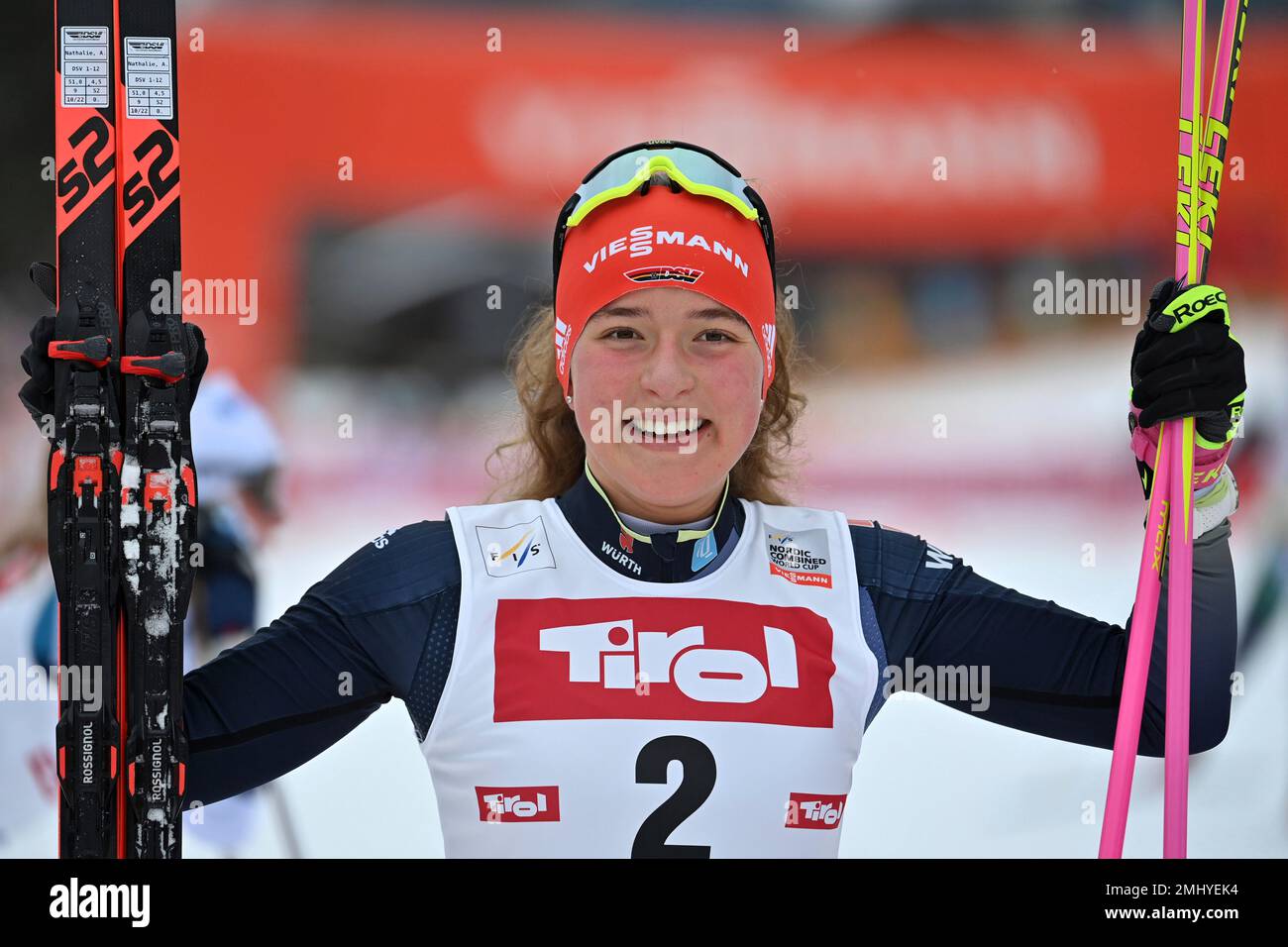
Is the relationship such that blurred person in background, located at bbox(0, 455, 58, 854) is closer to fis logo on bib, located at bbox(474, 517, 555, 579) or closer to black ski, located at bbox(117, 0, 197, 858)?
black ski, located at bbox(117, 0, 197, 858)

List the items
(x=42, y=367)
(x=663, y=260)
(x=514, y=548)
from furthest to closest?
1. (x=514, y=548)
2. (x=663, y=260)
3. (x=42, y=367)

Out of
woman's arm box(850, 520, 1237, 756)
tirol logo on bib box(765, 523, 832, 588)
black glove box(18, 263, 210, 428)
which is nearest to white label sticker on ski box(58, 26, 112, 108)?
black glove box(18, 263, 210, 428)

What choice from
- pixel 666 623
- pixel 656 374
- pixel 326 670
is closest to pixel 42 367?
pixel 326 670

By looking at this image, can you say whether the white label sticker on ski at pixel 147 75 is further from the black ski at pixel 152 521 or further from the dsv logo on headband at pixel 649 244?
the dsv logo on headband at pixel 649 244

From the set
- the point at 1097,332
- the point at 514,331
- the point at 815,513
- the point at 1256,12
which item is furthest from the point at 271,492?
the point at 1256,12

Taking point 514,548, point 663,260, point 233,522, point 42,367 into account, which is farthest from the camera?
point 233,522

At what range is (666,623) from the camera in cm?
234

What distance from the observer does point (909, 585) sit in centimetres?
246

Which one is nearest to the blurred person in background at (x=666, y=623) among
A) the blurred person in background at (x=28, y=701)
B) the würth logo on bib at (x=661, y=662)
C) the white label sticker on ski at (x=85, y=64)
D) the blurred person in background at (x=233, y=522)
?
the würth logo on bib at (x=661, y=662)

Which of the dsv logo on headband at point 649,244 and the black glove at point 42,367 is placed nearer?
the black glove at point 42,367

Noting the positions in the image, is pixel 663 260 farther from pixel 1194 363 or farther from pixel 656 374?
pixel 1194 363

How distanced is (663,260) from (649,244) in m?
0.04

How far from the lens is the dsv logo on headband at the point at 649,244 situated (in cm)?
229

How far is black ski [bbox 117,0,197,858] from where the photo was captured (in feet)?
7.09
